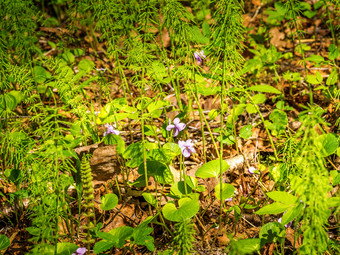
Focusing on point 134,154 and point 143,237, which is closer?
point 143,237

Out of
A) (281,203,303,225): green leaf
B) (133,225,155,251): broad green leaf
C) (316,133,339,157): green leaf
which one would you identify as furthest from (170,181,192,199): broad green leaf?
(316,133,339,157): green leaf

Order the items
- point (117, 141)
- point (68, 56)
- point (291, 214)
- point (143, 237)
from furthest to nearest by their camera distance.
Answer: point (68, 56) → point (117, 141) → point (143, 237) → point (291, 214)

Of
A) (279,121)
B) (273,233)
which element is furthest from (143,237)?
(279,121)

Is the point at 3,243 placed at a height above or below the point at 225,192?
below

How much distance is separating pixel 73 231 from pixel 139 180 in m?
0.55

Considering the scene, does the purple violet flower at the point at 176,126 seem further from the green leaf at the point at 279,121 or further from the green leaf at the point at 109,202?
the green leaf at the point at 279,121

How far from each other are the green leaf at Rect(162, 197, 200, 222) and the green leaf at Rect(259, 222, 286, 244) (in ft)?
1.31

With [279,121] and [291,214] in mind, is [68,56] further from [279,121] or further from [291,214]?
[291,214]

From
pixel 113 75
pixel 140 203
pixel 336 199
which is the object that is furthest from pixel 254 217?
pixel 113 75

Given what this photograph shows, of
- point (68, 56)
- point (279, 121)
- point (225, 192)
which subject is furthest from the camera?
point (68, 56)

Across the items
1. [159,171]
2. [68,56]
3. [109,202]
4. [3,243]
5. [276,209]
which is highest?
[68,56]

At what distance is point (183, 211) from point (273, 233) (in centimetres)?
52

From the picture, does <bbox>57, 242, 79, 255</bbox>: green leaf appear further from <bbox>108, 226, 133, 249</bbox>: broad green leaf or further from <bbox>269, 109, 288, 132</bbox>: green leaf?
<bbox>269, 109, 288, 132</bbox>: green leaf

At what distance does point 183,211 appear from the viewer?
178cm
